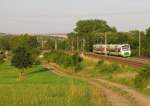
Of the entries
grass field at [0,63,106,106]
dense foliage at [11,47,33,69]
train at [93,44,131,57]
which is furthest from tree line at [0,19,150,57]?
grass field at [0,63,106,106]

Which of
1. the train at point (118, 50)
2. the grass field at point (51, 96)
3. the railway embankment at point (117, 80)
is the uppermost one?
the train at point (118, 50)

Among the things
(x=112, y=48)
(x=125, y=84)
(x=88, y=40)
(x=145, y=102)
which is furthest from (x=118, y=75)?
(x=88, y=40)

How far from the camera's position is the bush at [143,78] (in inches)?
1513

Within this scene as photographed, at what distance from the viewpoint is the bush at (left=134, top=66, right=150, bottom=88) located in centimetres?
3842

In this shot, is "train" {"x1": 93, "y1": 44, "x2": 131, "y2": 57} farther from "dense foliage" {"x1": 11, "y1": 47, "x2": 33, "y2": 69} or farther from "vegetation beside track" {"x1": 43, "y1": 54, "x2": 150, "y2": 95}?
"dense foliage" {"x1": 11, "y1": 47, "x2": 33, "y2": 69}

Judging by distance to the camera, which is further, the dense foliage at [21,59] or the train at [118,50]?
the train at [118,50]

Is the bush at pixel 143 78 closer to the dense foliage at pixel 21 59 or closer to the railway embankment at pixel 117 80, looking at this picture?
the railway embankment at pixel 117 80

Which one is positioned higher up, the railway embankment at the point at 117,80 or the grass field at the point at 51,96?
the grass field at the point at 51,96

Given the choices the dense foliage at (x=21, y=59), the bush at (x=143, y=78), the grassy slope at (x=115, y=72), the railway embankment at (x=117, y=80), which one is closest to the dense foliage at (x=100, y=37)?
the grassy slope at (x=115, y=72)

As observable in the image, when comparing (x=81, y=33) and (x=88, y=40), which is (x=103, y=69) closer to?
(x=88, y=40)

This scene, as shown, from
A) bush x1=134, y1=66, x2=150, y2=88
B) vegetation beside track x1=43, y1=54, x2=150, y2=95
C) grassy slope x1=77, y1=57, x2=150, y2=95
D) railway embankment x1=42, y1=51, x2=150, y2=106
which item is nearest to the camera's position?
railway embankment x1=42, y1=51, x2=150, y2=106

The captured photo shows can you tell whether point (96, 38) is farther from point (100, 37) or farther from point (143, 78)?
point (143, 78)

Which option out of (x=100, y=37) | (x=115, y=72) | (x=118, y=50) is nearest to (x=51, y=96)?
(x=115, y=72)

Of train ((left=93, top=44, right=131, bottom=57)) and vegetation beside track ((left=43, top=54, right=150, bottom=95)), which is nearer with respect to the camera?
vegetation beside track ((left=43, top=54, right=150, bottom=95))
